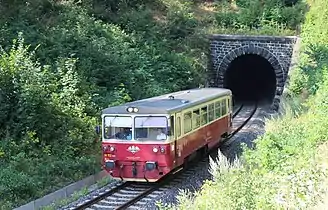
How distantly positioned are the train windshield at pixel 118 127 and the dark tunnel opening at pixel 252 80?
21.0m

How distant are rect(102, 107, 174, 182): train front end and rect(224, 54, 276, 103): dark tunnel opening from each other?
21.1 m

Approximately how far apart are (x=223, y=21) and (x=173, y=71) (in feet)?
28.2

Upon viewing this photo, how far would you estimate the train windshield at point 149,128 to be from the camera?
49.4 feet

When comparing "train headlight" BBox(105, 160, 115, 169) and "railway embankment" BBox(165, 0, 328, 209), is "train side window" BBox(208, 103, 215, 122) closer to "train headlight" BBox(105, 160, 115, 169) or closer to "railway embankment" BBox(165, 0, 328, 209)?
"railway embankment" BBox(165, 0, 328, 209)

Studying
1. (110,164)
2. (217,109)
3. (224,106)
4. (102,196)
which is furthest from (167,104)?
(224,106)

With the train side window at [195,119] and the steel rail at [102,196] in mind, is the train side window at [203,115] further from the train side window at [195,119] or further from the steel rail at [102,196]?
the steel rail at [102,196]

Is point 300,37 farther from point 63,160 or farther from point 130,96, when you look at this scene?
point 63,160

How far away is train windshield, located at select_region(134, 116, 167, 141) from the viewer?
15.1 metres

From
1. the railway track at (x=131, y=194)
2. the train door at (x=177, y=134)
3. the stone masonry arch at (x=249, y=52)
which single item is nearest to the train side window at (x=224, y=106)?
the railway track at (x=131, y=194)

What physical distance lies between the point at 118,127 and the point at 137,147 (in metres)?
0.79

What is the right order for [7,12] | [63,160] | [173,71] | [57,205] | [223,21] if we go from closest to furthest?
[57,205]
[63,160]
[7,12]
[173,71]
[223,21]

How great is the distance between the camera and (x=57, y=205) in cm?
1404

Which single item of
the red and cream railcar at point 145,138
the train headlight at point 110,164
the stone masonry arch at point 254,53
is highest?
the stone masonry arch at point 254,53

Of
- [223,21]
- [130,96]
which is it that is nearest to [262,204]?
[130,96]
